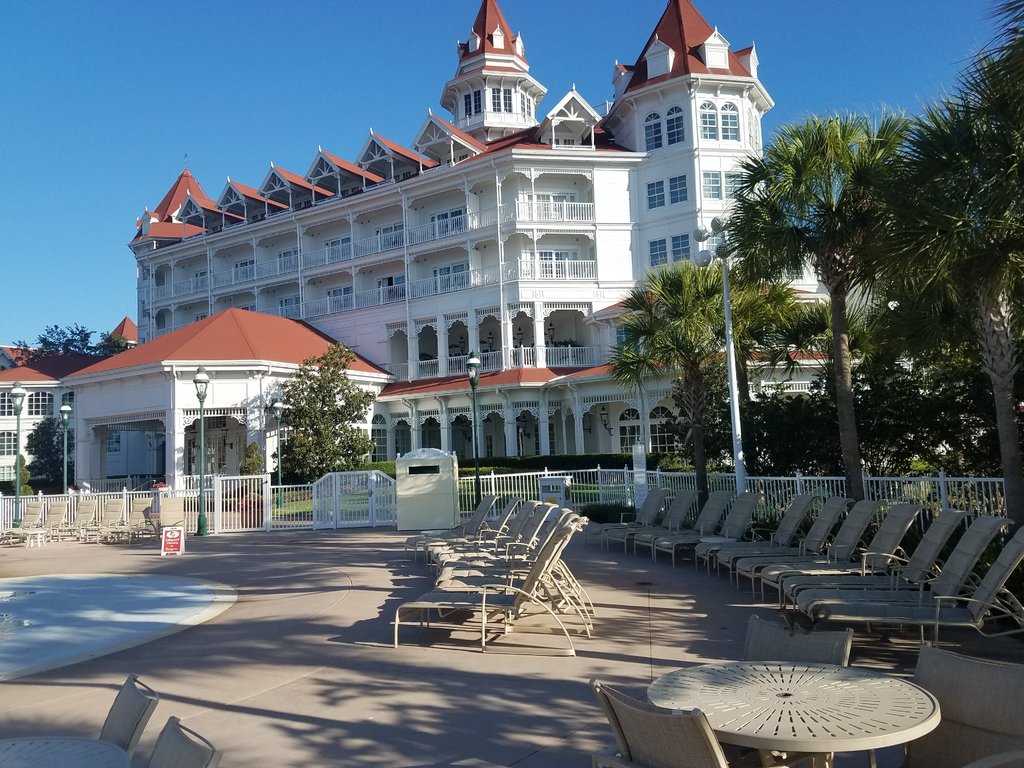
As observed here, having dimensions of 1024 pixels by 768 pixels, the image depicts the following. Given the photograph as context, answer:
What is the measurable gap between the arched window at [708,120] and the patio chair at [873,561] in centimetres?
2811

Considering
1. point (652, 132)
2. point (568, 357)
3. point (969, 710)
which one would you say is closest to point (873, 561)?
point (969, 710)

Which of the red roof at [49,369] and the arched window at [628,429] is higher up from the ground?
the red roof at [49,369]

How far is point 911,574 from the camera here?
750cm

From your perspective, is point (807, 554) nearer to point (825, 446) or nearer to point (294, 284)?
point (825, 446)

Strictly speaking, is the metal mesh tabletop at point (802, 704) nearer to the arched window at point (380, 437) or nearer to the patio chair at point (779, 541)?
the patio chair at point (779, 541)

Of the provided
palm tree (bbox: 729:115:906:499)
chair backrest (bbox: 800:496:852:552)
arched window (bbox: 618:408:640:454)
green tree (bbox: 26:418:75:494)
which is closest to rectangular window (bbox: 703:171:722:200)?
arched window (bbox: 618:408:640:454)

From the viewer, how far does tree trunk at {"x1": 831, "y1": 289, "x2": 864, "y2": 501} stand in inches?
444

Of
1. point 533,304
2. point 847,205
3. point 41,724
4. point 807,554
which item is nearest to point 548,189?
point 533,304

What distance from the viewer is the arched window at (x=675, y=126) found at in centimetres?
3400

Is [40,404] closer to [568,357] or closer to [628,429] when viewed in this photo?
[568,357]

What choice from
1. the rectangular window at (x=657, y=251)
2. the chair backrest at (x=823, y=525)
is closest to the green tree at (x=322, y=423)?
the rectangular window at (x=657, y=251)

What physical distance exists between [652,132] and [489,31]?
45.5ft

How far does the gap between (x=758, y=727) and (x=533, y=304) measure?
1217 inches

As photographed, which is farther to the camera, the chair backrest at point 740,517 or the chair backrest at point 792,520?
the chair backrest at point 740,517
